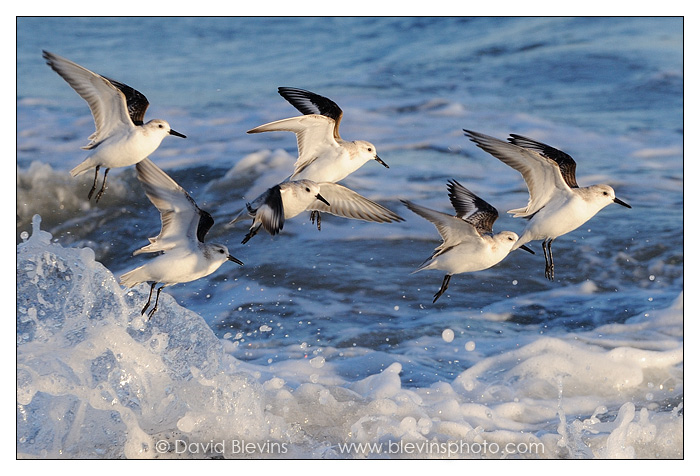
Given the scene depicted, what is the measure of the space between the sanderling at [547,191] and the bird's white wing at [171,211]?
1.54m

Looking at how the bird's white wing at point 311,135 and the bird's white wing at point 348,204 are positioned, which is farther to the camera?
the bird's white wing at point 311,135

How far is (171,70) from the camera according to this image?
11.3 metres

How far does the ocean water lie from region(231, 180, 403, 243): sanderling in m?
1.30

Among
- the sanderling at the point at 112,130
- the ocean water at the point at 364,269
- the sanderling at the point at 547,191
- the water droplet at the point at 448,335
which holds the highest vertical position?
the sanderling at the point at 112,130

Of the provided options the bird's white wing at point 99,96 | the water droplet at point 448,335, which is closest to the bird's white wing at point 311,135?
the bird's white wing at point 99,96

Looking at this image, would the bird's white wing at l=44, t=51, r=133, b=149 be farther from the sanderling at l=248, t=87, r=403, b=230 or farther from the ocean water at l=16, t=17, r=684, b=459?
the ocean water at l=16, t=17, r=684, b=459

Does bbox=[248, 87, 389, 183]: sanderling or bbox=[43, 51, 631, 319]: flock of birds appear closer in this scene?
bbox=[43, 51, 631, 319]: flock of birds

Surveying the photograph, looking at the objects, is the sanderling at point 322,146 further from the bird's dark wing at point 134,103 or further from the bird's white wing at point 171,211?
the bird's white wing at point 171,211

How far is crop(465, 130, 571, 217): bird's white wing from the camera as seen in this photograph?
4691 mm

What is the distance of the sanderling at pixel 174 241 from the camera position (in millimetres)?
4621

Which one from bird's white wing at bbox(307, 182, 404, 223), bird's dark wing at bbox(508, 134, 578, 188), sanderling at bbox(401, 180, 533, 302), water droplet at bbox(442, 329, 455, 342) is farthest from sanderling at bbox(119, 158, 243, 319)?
water droplet at bbox(442, 329, 455, 342)

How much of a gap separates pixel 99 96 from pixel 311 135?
1.40 meters

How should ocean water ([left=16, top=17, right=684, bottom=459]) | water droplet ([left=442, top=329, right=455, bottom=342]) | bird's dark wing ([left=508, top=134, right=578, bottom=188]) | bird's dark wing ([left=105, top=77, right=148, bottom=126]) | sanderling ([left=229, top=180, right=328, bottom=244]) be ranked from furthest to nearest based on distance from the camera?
water droplet ([left=442, top=329, right=455, bottom=342]) → ocean water ([left=16, top=17, right=684, bottom=459]) → bird's dark wing ([left=105, top=77, right=148, bottom=126]) → bird's dark wing ([left=508, top=134, right=578, bottom=188]) → sanderling ([left=229, top=180, right=328, bottom=244])

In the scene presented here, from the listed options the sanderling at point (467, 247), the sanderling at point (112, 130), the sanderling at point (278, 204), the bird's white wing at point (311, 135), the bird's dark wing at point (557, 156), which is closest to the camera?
the sanderling at point (278, 204)
